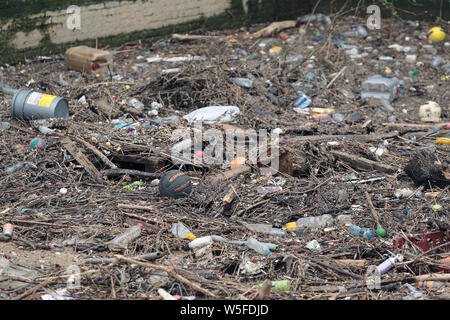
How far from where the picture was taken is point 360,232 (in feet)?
14.0

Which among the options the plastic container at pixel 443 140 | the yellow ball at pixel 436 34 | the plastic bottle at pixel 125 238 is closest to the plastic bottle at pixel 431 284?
the plastic bottle at pixel 125 238

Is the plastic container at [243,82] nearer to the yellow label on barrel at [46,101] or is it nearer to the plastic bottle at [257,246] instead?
the yellow label on barrel at [46,101]

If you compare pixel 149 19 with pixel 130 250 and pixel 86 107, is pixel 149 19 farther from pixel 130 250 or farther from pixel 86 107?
pixel 130 250

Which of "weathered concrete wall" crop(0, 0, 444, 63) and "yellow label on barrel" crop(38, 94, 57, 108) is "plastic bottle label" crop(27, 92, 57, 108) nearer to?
"yellow label on barrel" crop(38, 94, 57, 108)

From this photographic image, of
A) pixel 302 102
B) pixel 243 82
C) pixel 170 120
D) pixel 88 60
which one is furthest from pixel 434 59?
pixel 88 60

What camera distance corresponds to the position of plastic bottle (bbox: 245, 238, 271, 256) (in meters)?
3.98

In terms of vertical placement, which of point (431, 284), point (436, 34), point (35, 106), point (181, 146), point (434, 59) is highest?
point (436, 34)

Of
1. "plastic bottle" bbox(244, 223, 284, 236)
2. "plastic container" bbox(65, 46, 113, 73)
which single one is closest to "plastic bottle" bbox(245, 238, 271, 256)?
"plastic bottle" bbox(244, 223, 284, 236)

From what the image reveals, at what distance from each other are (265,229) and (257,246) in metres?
0.40

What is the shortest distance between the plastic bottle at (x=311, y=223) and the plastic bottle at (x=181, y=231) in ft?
2.83

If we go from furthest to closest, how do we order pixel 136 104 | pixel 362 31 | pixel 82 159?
pixel 362 31 → pixel 136 104 → pixel 82 159

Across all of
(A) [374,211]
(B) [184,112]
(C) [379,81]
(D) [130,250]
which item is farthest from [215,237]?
(C) [379,81]

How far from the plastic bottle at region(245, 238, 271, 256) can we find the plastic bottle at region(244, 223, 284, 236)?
29 cm

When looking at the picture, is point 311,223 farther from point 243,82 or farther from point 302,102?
point 243,82
